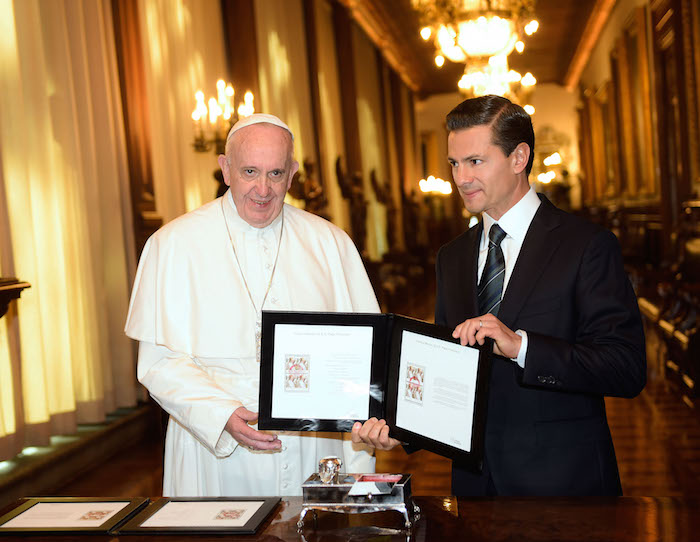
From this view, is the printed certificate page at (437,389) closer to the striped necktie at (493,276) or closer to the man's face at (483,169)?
the striped necktie at (493,276)

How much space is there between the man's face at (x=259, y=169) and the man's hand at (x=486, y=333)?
867 millimetres

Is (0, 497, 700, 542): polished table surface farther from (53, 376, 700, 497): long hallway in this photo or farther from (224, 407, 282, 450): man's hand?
(53, 376, 700, 497): long hallway

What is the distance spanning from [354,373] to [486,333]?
0.42 metres

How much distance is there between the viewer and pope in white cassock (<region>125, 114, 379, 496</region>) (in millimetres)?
2465

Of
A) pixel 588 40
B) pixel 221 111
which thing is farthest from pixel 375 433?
pixel 588 40

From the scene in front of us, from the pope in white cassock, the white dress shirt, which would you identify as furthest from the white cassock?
the white dress shirt

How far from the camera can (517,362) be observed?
6.74 feet

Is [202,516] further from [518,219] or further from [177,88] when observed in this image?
[177,88]

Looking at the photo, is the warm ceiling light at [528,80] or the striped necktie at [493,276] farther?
the warm ceiling light at [528,80]

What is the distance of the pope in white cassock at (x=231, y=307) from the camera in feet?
8.09

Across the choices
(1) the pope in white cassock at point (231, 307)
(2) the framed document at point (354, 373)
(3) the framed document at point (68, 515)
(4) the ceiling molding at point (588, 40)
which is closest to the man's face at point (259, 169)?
(1) the pope in white cassock at point (231, 307)

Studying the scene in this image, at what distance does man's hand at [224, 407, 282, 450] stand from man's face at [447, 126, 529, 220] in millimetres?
838

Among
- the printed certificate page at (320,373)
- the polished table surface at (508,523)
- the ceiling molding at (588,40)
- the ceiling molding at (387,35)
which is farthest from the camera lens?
the ceiling molding at (588,40)

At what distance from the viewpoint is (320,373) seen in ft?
7.09
